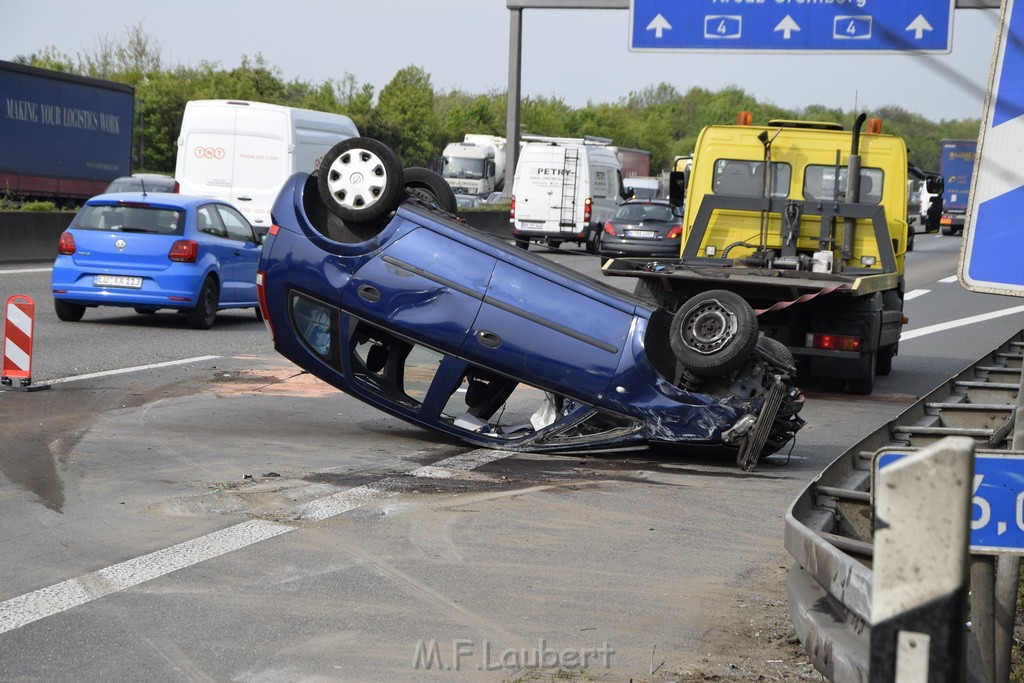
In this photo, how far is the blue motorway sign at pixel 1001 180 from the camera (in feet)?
12.1

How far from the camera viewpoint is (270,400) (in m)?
11.8

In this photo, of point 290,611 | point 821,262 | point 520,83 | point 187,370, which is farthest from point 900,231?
point 520,83

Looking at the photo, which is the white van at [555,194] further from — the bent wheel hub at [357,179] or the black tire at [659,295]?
the bent wheel hub at [357,179]

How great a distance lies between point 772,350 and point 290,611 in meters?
4.67

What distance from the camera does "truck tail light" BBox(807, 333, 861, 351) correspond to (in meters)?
13.6

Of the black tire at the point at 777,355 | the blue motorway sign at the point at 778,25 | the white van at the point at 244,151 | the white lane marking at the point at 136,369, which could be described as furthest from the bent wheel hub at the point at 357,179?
the blue motorway sign at the point at 778,25

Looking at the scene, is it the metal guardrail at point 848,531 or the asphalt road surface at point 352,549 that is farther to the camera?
the asphalt road surface at point 352,549

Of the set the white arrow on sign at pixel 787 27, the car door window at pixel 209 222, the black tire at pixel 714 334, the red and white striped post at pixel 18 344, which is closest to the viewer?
the black tire at pixel 714 334

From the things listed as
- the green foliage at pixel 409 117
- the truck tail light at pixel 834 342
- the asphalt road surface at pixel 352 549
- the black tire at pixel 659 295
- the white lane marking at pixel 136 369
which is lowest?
the white lane marking at pixel 136 369

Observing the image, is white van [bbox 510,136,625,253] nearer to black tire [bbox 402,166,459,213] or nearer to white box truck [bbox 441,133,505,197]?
white box truck [bbox 441,133,505,197]

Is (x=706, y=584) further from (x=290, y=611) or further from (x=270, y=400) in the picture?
(x=270, y=400)

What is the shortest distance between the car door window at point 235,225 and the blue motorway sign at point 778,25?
11.0 metres

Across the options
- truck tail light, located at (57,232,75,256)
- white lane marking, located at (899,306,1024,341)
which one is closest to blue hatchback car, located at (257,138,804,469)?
truck tail light, located at (57,232,75,256)

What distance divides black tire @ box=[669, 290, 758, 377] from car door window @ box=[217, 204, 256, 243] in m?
9.98
